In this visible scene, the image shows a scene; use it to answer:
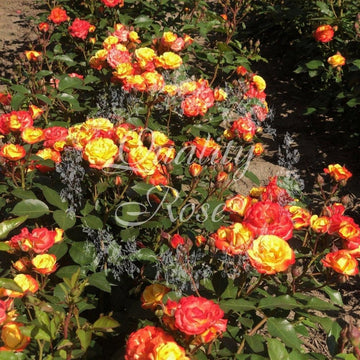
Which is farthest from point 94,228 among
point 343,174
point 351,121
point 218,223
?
point 351,121

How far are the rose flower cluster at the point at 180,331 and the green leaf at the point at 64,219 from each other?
0.64m

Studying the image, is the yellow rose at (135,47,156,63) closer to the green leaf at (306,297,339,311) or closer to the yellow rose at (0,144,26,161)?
the yellow rose at (0,144,26,161)

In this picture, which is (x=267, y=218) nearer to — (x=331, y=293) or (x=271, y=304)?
(x=271, y=304)

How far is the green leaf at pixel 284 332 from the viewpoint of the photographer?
130 centimetres

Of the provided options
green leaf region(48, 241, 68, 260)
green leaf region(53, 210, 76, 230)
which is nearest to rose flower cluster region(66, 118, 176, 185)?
green leaf region(53, 210, 76, 230)

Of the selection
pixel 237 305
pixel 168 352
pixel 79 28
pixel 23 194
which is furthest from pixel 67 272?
pixel 79 28

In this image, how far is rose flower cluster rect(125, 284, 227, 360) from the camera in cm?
101

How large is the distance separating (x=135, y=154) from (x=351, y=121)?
8.44 feet

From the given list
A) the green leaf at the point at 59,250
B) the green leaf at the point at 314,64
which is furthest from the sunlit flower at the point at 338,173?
the green leaf at the point at 314,64

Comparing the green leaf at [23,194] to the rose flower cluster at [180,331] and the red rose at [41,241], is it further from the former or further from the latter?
the rose flower cluster at [180,331]

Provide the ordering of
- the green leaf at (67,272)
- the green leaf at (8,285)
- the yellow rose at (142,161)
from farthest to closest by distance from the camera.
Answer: the green leaf at (67,272) → the yellow rose at (142,161) → the green leaf at (8,285)

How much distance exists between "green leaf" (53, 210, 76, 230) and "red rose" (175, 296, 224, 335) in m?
0.72

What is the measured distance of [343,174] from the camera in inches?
72.5

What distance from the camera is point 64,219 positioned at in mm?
1649
